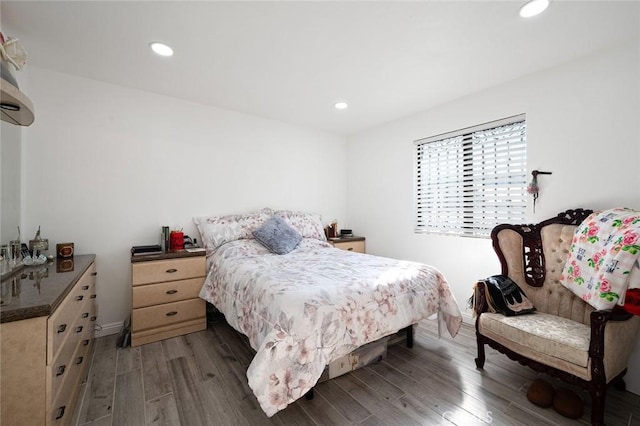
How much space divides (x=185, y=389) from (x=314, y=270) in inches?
48.1

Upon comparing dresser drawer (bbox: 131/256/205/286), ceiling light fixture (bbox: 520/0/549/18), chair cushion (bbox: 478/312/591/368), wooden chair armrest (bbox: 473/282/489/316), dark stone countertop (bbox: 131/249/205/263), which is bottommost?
chair cushion (bbox: 478/312/591/368)

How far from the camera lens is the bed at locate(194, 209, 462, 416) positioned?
1.44 meters

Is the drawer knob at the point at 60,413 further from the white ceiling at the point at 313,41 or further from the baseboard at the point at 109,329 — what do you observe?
the white ceiling at the point at 313,41

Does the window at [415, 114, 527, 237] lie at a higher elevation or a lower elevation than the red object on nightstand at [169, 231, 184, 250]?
higher

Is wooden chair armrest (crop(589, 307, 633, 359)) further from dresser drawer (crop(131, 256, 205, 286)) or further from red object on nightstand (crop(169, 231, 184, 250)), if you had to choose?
red object on nightstand (crop(169, 231, 184, 250))

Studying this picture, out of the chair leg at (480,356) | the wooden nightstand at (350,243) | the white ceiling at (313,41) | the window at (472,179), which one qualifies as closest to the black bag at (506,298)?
the chair leg at (480,356)

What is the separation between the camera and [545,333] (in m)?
1.69

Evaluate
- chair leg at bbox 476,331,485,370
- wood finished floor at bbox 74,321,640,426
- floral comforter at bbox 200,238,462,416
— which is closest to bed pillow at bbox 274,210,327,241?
floral comforter at bbox 200,238,462,416

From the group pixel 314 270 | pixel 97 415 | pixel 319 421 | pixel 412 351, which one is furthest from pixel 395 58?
pixel 97 415

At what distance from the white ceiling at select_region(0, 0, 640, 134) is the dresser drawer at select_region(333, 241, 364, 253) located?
6.76 feet

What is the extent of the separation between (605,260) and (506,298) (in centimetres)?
63

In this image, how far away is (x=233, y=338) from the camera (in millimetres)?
2535

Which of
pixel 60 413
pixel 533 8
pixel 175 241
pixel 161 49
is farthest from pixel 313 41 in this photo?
pixel 60 413

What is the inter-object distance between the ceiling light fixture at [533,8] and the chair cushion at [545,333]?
205 cm
